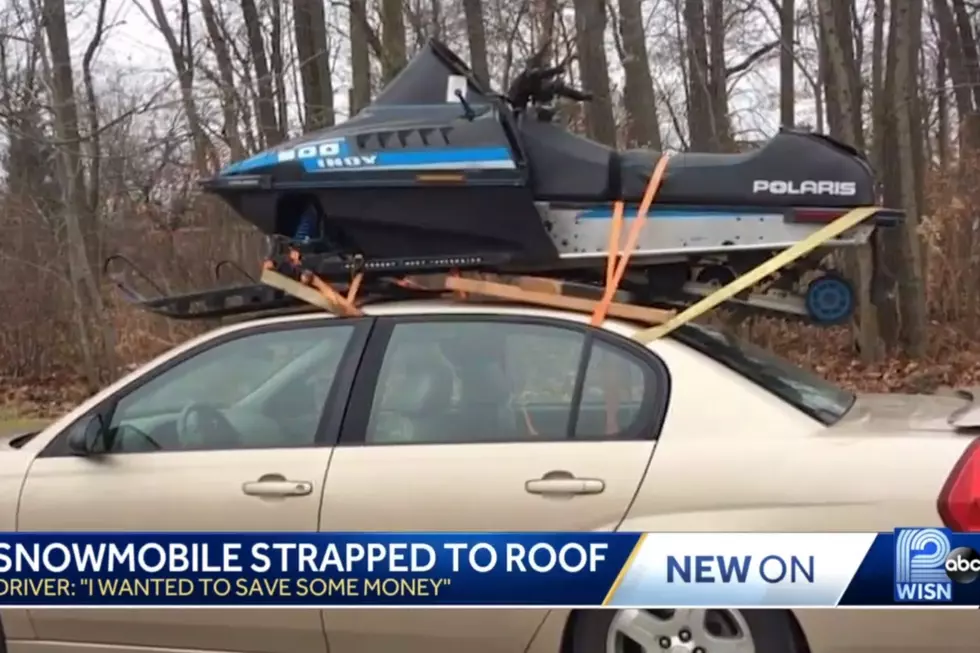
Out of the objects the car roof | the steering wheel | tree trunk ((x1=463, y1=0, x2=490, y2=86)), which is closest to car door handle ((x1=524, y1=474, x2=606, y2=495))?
the car roof

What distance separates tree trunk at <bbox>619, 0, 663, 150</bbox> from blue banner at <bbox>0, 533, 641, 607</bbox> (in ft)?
38.2

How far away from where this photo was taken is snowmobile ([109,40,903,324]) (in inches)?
153

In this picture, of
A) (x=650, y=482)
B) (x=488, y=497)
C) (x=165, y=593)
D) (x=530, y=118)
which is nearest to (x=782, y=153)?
(x=530, y=118)

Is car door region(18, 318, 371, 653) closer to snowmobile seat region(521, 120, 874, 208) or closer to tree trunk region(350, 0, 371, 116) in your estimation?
snowmobile seat region(521, 120, 874, 208)

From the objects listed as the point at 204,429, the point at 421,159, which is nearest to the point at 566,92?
the point at 421,159

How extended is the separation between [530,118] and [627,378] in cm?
111

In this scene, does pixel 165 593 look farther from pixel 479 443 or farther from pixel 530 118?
pixel 530 118

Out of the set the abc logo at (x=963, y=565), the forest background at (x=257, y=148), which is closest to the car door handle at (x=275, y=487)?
the abc logo at (x=963, y=565)

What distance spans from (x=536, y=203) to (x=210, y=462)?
4.62 ft

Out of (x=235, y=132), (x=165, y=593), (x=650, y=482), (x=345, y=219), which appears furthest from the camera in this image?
(x=235, y=132)

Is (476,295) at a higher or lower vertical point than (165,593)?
higher

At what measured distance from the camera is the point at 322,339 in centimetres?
401

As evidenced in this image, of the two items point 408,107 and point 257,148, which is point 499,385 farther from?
point 257,148

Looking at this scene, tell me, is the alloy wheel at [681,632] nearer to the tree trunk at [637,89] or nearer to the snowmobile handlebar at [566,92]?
the snowmobile handlebar at [566,92]
